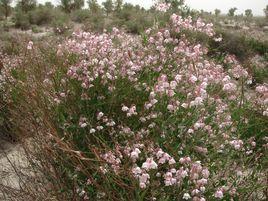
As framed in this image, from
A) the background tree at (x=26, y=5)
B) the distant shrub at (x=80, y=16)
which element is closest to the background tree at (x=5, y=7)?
the background tree at (x=26, y=5)

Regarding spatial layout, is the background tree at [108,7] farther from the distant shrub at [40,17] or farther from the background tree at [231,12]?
the background tree at [231,12]

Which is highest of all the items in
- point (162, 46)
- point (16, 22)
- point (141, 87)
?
point (162, 46)

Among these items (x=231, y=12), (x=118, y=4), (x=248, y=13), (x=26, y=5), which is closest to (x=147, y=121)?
(x=26, y=5)

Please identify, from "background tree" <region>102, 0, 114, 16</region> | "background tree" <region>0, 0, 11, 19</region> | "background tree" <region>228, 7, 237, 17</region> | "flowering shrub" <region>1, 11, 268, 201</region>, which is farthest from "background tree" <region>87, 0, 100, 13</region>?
"flowering shrub" <region>1, 11, 268, 201</region>

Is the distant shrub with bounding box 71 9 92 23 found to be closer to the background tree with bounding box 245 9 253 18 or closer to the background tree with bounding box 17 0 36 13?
the background tree with bounding box 17 0 36 13

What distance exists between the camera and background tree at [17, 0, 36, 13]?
80.7 feet

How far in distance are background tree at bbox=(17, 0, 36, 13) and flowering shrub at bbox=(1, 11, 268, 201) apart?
746 inches

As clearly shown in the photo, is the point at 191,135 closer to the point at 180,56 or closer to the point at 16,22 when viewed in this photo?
the point at 180,56

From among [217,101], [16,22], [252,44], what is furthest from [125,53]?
[16,22]

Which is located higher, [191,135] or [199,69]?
[199,69]

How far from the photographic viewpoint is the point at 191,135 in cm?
465

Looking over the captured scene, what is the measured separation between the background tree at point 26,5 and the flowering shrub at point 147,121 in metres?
18.9

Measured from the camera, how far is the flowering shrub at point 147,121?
13.2ft

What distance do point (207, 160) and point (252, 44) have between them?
517 inches
